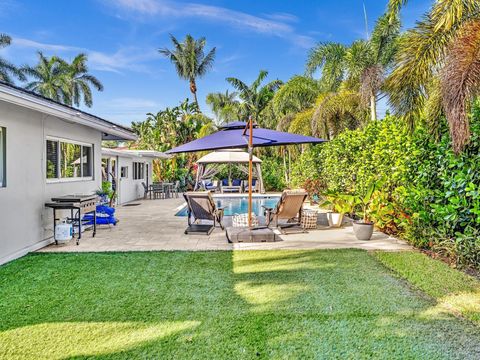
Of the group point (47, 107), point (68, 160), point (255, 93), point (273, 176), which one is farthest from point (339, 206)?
point (255, 93)

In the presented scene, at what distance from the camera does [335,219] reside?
32.6 ft

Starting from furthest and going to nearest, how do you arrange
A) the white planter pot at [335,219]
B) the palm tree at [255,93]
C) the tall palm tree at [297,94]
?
the palm tree at [255,93] → the tall palm tree at [297,94] → the white planter pot at [335,219]

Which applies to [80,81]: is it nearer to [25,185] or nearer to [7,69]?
[7,69]

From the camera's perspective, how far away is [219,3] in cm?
1730

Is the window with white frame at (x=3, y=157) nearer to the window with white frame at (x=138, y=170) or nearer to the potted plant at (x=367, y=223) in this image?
the potted plant at (x=367, y=223)

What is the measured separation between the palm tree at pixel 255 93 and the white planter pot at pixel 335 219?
1958 cm

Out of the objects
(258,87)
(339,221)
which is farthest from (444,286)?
(258,87)

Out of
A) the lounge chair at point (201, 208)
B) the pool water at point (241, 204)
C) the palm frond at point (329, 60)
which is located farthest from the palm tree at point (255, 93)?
the lounge chair at point (201, 208)

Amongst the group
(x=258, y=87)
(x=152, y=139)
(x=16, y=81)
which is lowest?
(x=152, y=139)

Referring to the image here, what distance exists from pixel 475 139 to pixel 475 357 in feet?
11.6

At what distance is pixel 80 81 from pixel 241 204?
34228 millimetres

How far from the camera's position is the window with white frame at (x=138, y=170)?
67.3 feet

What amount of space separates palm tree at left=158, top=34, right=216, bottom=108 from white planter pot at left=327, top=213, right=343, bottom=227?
27306 mm

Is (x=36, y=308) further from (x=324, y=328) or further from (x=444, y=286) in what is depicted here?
(x=444, y=286)
